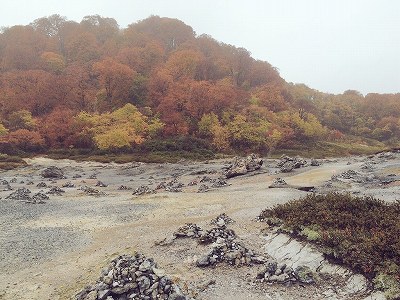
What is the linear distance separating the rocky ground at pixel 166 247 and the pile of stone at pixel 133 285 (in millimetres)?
28

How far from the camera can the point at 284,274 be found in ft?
33.6

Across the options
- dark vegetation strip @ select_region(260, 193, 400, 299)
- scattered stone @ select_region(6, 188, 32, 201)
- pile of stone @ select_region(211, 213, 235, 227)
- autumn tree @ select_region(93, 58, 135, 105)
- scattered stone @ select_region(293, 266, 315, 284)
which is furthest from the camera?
autumn tree @ select_region(93, 58, 135, 105)

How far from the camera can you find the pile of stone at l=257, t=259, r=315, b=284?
400 inches

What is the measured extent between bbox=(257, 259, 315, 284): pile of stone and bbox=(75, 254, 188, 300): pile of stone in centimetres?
304

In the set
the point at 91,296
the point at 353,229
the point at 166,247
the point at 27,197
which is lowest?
the point at 166,247

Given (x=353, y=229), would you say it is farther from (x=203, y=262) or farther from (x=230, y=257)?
(x=203, y=262)

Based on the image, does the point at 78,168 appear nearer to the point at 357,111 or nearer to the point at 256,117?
the point at 256,117

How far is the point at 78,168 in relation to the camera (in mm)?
52188

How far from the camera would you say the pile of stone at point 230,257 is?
11742mm

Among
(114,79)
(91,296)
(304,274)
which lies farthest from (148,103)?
(91,296)

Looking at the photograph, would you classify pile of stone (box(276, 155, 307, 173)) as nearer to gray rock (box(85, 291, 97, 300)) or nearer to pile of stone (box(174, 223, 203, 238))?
pile of stone (box(174, 223, 203, 238))

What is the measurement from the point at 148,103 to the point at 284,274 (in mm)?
71619

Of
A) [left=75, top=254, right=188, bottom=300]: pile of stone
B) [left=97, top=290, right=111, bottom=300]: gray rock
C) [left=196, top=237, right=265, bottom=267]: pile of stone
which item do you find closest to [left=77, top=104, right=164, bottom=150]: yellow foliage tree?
[left=196, top=237, right=265, bottom=267]: pile of stone

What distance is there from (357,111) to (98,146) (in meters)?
95.4
